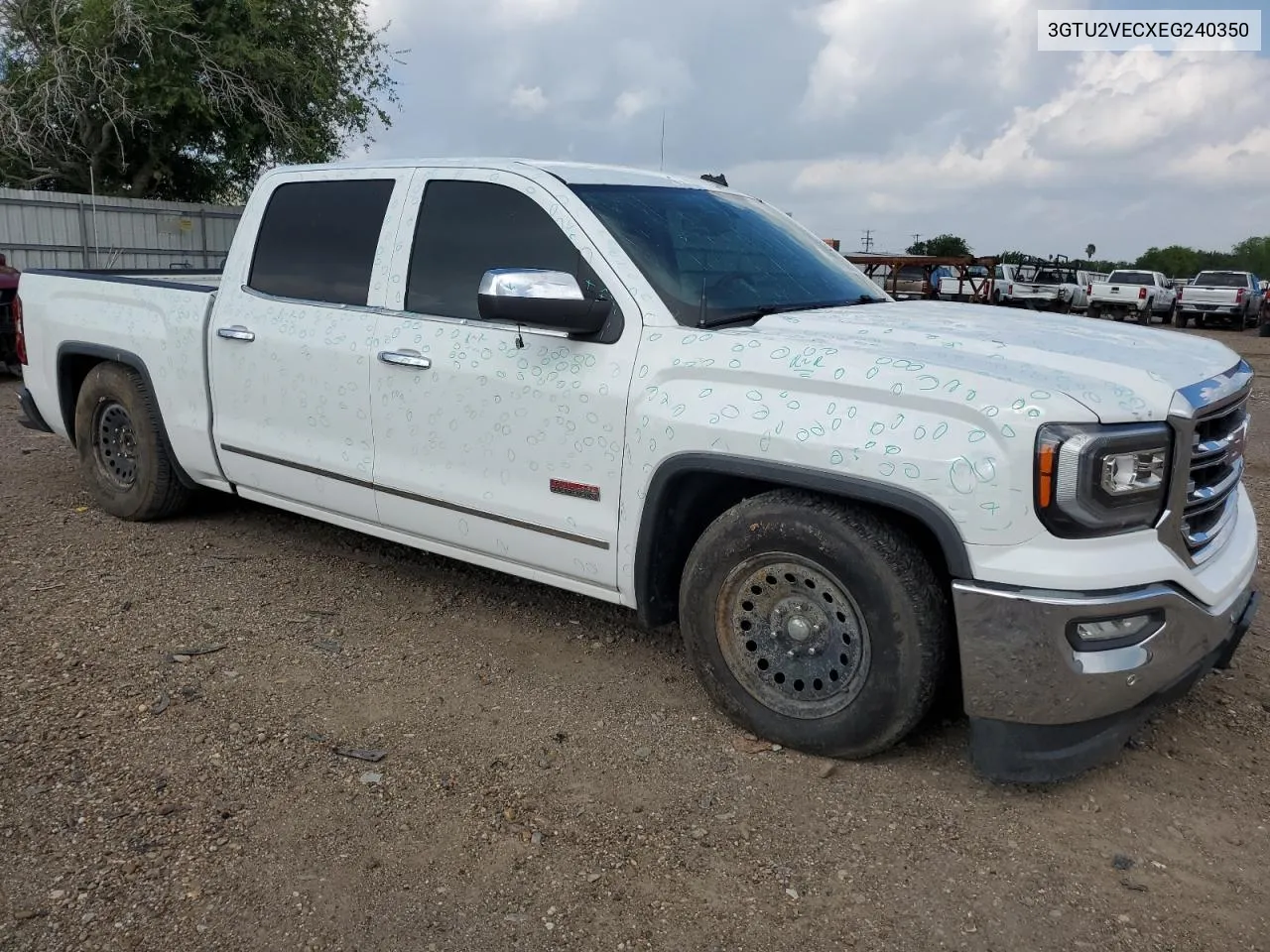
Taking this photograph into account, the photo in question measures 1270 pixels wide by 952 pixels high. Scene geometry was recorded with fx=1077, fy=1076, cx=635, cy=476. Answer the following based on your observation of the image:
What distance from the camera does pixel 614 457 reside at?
11.8 ft

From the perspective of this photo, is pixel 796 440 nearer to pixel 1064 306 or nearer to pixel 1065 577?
pixel 1065 577

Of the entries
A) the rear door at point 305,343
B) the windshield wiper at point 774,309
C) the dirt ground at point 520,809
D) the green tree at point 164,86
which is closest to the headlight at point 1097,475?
the dirt ground at point 520,809

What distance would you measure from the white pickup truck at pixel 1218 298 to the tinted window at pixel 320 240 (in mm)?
31701

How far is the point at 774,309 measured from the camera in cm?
380

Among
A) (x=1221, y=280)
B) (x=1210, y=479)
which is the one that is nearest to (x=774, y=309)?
(x=1210, y=479)

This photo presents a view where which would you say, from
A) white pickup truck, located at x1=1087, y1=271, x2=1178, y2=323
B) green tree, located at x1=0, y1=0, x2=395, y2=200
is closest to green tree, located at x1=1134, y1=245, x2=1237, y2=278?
white pickup truck, located at x1=1087, y1=271, x2=1178, y2=323

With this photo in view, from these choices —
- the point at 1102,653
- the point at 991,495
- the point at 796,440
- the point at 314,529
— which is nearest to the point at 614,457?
the point at 796,440

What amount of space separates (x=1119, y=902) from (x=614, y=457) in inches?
75.9

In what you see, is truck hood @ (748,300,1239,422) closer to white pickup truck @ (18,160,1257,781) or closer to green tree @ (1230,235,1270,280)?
white pickup truck @ (18,160,1257,781)

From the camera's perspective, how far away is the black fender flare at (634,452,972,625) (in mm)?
2924

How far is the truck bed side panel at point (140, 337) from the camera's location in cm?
508

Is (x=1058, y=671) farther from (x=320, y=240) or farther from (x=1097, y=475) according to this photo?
(x=320, y=240)

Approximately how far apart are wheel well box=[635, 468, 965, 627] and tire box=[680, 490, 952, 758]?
13 cm

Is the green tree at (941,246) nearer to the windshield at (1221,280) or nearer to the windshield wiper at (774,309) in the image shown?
the windshield at (1221,280)
